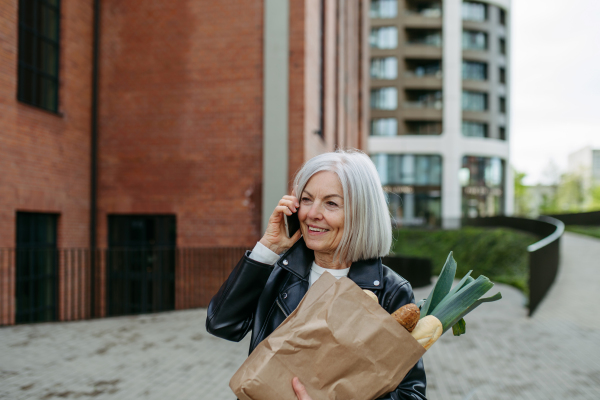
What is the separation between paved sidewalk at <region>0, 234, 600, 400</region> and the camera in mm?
5707

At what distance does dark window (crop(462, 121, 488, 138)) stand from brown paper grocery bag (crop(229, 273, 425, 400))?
49.4 m

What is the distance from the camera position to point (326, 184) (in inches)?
78.7

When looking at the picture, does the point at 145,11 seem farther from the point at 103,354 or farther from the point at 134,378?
the point at 134,378

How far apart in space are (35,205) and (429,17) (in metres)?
44.4

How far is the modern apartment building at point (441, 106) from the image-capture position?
45.8 metres

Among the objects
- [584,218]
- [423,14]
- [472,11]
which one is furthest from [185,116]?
[472,11]

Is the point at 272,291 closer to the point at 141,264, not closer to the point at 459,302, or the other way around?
the point at 459,302

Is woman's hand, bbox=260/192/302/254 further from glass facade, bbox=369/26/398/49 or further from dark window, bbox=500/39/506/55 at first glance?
dark window, bbox=500/39/506/55

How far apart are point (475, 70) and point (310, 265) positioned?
51.3m

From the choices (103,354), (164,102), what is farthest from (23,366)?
(164,102)

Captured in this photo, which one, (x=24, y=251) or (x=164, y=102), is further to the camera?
(x=164, y=102)

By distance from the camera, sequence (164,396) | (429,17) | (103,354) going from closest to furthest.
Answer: (164,396) → (103,354) → (429,17)

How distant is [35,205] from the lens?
9703mm

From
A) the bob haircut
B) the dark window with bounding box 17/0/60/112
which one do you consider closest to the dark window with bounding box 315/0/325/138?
the dark window with bounding box 17/0/60/112
